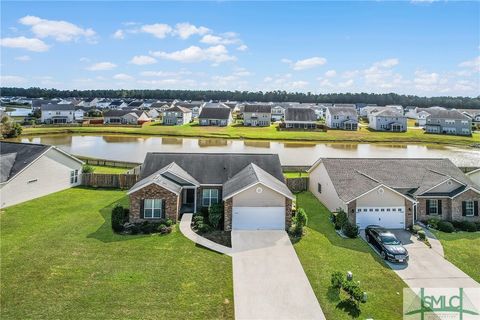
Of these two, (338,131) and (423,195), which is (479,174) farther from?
(338,131)

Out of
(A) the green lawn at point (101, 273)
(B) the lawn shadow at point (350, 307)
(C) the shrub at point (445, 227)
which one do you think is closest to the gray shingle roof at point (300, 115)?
(C) the shrub at point (445, 227)

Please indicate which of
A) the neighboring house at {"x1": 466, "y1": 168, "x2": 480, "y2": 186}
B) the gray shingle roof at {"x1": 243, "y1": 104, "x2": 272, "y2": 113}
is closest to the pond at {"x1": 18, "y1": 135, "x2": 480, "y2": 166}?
the neighboring house at {"x1": 466, "y1": 168, "x2": 480, "y2": 186}

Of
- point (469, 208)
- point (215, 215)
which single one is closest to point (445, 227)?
point (469, 208)

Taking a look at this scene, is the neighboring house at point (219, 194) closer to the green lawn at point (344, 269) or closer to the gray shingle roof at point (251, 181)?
the gray shingle roof at point (251, 181)

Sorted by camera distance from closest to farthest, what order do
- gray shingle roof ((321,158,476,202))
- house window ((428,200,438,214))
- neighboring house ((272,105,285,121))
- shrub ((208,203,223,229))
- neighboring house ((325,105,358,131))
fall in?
shrub ((208,203,223,229)) < gray shingle roof ((321,158,476,202)) < house window ((428,200,438,214)) < neighboring house ((325,105,358,131)) < neighboring house ((272,105,285,121))

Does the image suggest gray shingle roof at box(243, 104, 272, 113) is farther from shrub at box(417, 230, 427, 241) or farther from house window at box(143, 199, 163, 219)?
shrub at box(417, 230, 427, 241)

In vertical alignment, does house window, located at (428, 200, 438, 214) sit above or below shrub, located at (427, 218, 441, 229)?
above
